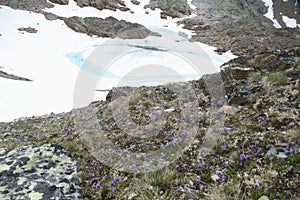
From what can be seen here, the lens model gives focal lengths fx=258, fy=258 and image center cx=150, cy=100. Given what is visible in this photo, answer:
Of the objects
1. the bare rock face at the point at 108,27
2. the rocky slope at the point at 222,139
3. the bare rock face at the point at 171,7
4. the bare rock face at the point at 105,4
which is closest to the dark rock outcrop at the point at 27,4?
the bare rock face at the point at 108,27

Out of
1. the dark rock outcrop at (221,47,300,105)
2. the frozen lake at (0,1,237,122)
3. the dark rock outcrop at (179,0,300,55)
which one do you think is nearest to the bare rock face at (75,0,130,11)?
the frozen lake at (0,1,237,122)

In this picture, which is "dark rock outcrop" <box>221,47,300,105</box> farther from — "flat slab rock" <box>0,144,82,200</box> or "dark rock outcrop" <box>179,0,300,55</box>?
"dark rock outcrop" <box>179,0,300,55</box>

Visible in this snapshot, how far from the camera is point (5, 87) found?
77.5ft

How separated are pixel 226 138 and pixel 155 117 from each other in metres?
2.71

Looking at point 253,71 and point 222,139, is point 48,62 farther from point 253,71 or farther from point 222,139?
point 222,139

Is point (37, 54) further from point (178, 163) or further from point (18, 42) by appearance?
point (178, 163)

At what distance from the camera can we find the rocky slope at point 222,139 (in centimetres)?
395

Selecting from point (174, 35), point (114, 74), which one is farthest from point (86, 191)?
point (174, 35)

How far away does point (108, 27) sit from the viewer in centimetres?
6619

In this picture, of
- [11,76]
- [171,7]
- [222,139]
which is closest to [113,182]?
[222,139]

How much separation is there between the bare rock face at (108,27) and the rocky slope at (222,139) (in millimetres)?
52582

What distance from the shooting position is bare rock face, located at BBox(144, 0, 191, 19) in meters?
86.2

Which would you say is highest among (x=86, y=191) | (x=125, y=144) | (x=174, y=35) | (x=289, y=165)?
(x=174, y=35)

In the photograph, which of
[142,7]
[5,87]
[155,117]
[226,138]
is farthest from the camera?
[142,7]
